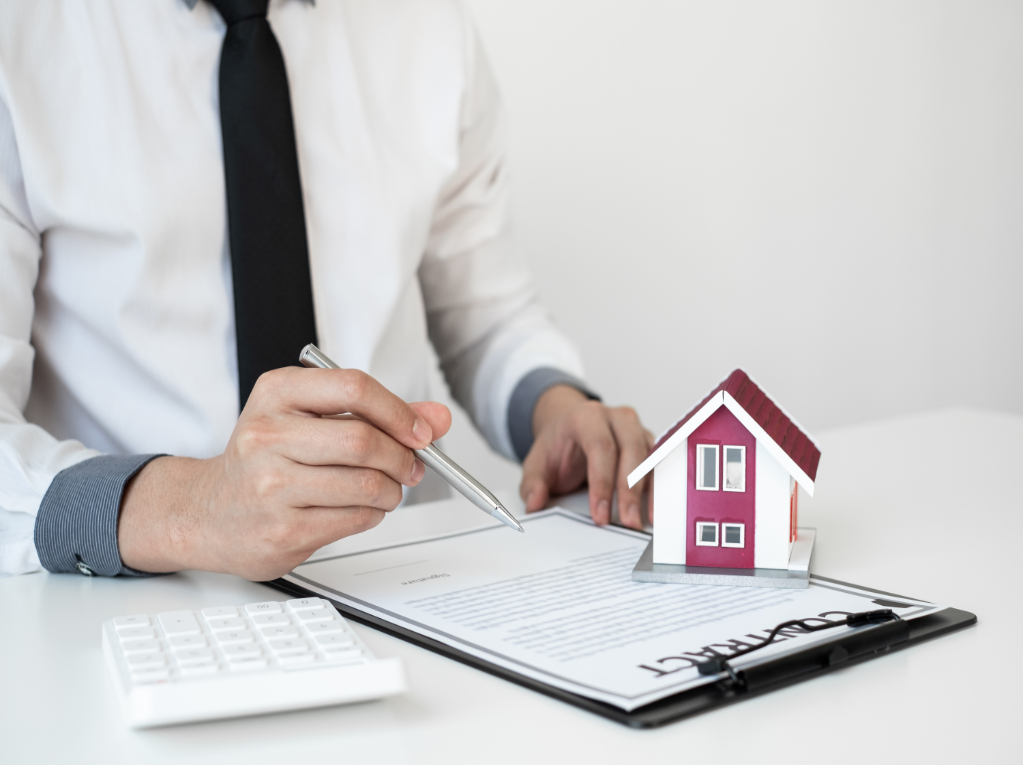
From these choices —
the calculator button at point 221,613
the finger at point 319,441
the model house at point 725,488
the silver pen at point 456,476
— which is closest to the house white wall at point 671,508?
the model house at point 725,488

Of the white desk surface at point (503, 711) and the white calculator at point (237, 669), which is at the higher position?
the white calculator at point (237, 669)

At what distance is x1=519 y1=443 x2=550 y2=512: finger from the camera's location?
37.0 inches

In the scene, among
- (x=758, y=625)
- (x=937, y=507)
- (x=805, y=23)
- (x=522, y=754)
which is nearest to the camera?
(x=522, y=754)

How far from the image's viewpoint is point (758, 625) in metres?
0.59

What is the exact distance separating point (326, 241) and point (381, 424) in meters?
0.54

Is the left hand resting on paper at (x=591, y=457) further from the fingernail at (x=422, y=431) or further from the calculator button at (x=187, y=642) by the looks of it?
the calculator button at (x=187, y=642)

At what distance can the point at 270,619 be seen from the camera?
56cm

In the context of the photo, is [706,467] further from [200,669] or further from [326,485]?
[200,669]

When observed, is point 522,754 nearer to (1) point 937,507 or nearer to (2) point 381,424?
(2) point 381,424

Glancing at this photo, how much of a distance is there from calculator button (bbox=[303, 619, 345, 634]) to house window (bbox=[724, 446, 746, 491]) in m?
0.31

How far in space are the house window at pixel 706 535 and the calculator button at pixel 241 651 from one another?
0.34 m

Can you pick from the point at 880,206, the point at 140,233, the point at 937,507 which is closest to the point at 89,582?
the point at 140,233

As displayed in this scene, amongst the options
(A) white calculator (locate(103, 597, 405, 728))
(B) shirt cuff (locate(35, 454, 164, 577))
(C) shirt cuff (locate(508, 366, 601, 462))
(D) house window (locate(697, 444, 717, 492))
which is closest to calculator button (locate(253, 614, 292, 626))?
(A) white calculator (locate(103, 597, 405, 728))

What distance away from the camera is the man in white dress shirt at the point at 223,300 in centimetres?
66
